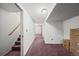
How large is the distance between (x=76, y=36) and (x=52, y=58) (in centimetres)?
386

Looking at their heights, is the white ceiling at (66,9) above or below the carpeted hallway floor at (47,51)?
above

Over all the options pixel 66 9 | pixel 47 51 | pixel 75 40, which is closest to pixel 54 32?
pixel 47 51

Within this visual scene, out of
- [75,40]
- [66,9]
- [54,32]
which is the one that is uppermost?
[66,9]

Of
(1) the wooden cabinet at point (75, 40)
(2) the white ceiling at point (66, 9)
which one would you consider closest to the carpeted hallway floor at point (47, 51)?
(1) the wooden cabinet at point (75, 40)

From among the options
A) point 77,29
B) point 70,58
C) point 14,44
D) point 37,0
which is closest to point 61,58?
point 70,58

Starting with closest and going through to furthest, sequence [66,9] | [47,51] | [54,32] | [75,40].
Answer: [66,9], [75,40], [47,51], [54,32]

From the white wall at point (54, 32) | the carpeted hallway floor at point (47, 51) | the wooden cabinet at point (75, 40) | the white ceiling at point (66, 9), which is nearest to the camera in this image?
the white ceiling at point (66, 9)

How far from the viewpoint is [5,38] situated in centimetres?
453

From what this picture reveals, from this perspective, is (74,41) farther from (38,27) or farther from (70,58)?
(38,27)

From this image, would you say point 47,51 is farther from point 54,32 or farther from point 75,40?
point 54,32

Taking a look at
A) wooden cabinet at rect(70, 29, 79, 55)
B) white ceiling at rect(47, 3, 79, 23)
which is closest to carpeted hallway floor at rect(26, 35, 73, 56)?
wooden cabinet at rect(70, 29, 79, 55)

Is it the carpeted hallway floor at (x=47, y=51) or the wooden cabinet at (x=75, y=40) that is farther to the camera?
the carpeted hallway floor at (x=47, y=51)

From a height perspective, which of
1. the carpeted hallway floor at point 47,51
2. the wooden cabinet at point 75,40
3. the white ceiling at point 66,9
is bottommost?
the carpeted hallway floor at point 47,51

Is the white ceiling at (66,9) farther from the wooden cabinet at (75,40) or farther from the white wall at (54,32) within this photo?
the white wall at (54,32)
